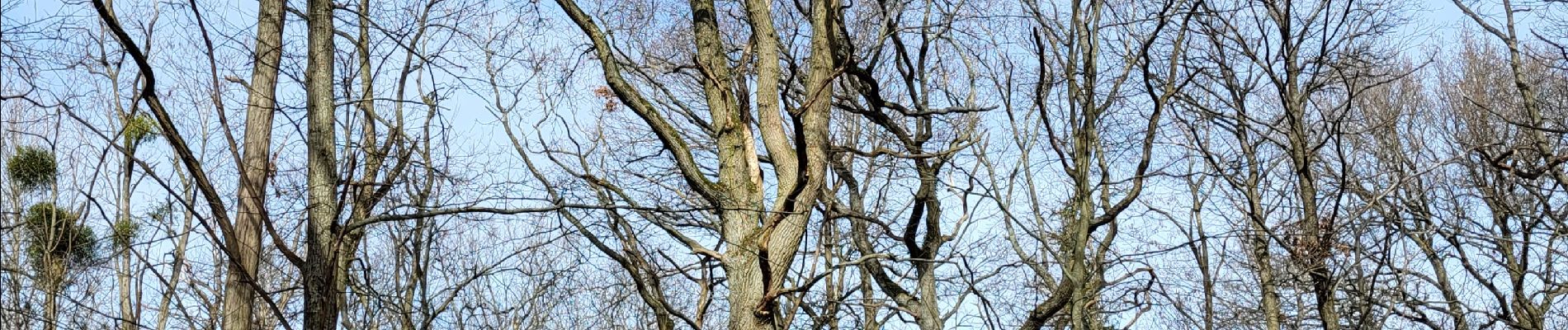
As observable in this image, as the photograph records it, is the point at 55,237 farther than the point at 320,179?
Yes

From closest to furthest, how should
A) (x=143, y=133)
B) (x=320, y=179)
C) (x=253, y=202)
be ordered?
(x=320, y=179) → (x=253, y=202) → (x=143, y=133)

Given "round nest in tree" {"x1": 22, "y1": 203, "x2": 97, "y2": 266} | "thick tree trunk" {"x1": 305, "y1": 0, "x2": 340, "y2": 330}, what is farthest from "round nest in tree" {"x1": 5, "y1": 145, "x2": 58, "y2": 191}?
"thick tree trunk" {"x1": 305, "y1": 0, "x2": 340, "y2": 330}

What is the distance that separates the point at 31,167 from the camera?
1291 cm

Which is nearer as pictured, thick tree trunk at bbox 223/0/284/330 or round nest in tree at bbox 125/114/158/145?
thick tree trunk at bbox 223/0/284/330

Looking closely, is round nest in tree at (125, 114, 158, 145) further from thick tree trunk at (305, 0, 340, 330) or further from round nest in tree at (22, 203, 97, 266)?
thick tree trunk at (305, 0, 340, 330)

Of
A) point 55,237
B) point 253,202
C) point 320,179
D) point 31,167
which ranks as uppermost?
point 31,167

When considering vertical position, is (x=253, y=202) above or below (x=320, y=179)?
above

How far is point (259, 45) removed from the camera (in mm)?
4730

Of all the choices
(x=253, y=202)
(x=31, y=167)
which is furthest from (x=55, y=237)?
(x=253, y=202)

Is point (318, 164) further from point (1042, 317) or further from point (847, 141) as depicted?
point (847, 141)

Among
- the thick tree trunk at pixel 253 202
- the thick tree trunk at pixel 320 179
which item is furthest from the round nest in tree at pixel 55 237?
the thick tree trunk at pixel 320 179

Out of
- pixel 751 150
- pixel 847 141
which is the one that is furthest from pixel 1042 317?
pixel 847 141

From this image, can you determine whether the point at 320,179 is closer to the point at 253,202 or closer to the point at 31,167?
the point at 253,202

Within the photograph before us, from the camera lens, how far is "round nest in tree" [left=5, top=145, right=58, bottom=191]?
498 inches
